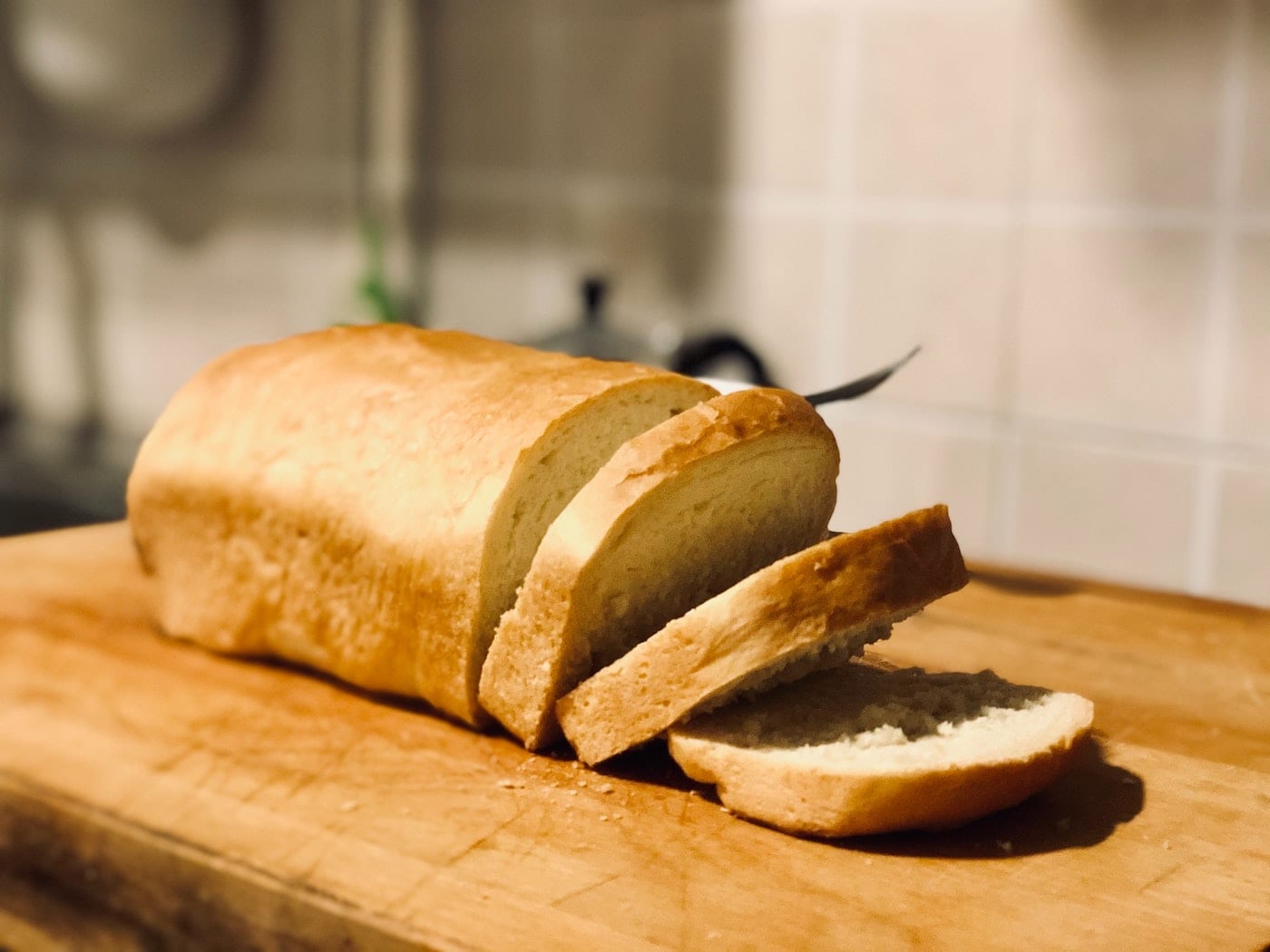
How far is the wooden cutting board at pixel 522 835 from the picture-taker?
3.72 feet

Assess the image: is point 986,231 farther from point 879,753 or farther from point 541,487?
point 879,753

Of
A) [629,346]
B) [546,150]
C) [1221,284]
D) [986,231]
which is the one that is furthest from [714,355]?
[1221,284]

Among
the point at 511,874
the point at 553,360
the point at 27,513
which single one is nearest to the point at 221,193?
the point at 27,513

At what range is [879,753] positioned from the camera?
4.21ft

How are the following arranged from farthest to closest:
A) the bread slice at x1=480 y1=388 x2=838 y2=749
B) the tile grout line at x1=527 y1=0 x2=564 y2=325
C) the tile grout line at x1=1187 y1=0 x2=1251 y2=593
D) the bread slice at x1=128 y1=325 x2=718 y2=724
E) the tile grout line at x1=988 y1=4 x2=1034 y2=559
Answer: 1. the tile grout line at x1=527 y1=0 x2=564 y2=325
2. the tile grout line at x1=988 y1=4 x2=1034 y2=559
3. the tile grout line at x1=1187 y1=0 x2=1251 y2=593
4. the bread slice at x1=128 y1=325 x2=718 y2=724
5. the bread slice at x1=480 y1=388 x2=838 y2=749

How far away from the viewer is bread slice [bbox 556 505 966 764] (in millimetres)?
1293

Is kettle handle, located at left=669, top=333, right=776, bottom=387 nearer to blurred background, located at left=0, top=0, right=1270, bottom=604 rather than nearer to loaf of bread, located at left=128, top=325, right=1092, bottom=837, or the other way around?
blurred background, located at left=0, top=0, right=1270, bottom=604

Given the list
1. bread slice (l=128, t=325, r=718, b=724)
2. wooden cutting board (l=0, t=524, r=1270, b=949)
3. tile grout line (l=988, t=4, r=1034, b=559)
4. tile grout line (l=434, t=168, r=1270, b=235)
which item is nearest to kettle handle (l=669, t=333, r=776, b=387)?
tile grout line (l=434, t=168, r=1270, b=235)

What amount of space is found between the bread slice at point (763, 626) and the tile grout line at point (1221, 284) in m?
1.07

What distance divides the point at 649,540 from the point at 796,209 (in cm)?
149

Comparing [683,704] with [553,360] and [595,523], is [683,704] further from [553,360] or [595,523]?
[553,360]

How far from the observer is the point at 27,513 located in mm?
3689

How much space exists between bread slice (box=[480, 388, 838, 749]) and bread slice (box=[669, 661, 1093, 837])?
0.47 ft

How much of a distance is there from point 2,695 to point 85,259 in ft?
9.38
